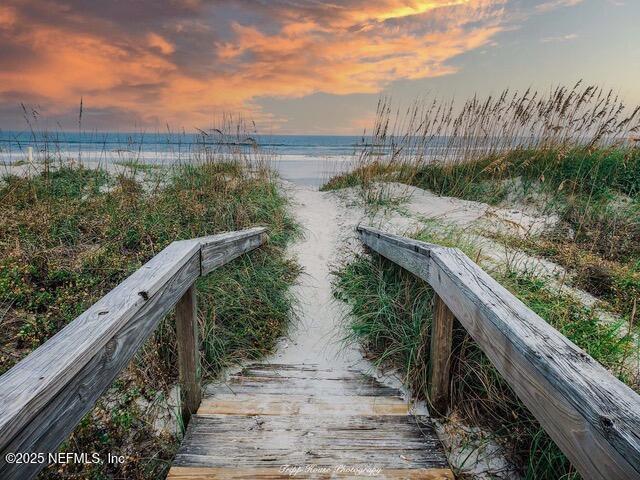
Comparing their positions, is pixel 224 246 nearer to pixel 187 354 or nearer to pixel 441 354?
pixel 187 354

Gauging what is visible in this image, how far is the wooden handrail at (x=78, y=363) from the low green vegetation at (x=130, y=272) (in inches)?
21.4

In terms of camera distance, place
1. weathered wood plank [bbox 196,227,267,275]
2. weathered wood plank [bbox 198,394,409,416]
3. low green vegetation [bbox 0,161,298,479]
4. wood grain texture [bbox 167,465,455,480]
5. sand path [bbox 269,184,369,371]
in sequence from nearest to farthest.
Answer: wood grain texture [bbox 167,465,455,480] → low green vegetation [bbox 0,161,298,479] → weathered wood plank [bbox 198,394,409,416] → weathered wood plank [bbox 196,227,267,275] → sand path [bbox 269,184,369,371]

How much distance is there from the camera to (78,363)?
0.96 m

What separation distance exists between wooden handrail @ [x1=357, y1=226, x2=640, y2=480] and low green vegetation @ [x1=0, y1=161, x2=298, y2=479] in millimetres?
1602

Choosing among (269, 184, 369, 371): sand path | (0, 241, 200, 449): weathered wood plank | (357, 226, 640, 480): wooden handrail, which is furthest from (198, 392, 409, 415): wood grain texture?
(0, 241, 200, 449): weathered wood plank

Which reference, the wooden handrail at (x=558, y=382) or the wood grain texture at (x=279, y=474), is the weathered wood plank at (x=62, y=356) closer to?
the wood grain texture at (x=279, y=474)

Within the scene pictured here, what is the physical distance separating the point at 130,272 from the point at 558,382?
346 centimetres

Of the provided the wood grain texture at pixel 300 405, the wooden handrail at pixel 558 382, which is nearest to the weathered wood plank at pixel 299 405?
the wood grain texture at pixel 300 405

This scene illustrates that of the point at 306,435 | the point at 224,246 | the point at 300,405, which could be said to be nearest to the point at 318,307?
the point at 224,246

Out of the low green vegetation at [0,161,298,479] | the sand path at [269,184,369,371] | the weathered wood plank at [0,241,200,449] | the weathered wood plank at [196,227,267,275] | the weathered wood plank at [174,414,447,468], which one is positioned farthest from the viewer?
the sand path at [269,184,369,371]

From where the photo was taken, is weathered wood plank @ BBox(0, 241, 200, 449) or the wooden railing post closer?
weathered wood plank @ BBox(0, 241, 200, 449)

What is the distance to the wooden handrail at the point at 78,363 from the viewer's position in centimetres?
77

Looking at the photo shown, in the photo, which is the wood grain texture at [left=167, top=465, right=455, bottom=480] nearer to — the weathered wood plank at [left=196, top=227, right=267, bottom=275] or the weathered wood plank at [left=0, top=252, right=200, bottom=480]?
the weathered wood plank at [left=0, top=252, right=200, bottom=480]

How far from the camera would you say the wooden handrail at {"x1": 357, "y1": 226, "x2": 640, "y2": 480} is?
79 centimetres
